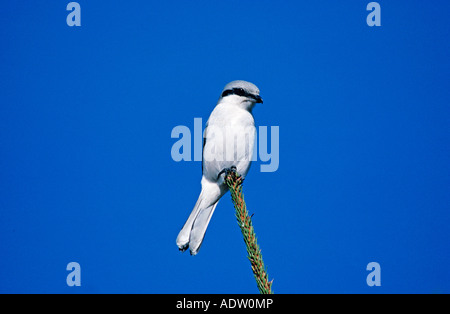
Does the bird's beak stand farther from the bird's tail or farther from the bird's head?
the bird's tail

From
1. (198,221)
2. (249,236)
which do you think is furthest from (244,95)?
(249,236)

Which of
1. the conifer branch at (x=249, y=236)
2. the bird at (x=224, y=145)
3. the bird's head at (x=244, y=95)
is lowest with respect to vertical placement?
the conifer branch at (x=249, y=236)

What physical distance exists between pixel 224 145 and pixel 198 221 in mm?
927

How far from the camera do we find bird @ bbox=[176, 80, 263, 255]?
4922 mm

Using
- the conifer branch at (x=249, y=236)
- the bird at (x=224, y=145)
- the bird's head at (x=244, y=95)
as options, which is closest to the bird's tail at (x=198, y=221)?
the bird at (x=224, y=145)

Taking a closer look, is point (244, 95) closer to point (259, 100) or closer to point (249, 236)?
point (259, 100)

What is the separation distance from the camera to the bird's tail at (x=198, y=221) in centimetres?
460

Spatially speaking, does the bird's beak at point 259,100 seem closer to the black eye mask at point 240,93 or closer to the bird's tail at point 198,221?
the black eye mask at point 240,93

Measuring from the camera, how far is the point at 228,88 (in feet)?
17.6
